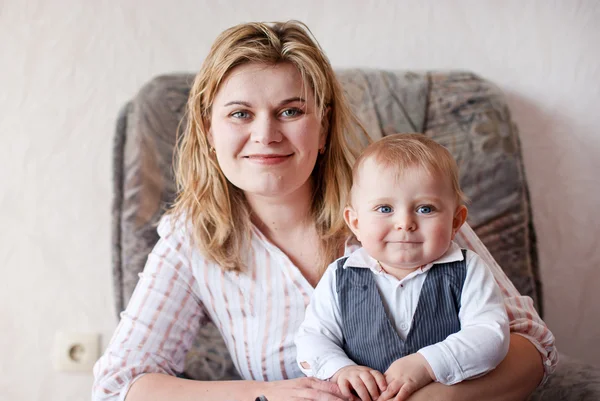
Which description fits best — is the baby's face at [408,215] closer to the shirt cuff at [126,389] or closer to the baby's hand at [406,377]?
the baby's hand at [406,377]

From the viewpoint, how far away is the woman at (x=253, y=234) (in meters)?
1.25

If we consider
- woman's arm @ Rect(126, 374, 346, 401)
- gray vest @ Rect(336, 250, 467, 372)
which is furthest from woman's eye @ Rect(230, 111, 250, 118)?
woman's arm @ Rect(126, 374, 346, 401)

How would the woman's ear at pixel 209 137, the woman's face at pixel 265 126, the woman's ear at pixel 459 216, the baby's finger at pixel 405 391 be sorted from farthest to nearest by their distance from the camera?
the woman's ear at pixel 209 137 → the woman's face at pixel 265 126 → the woman's ear at pixel 459 216 → the baby's finger at pixel 405 391

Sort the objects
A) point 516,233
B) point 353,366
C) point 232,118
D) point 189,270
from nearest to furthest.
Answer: point 353,366 < point 232,118 < point 189,270 < point 516,233

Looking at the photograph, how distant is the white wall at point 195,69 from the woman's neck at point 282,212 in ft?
2.08

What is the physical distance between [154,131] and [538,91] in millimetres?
1109

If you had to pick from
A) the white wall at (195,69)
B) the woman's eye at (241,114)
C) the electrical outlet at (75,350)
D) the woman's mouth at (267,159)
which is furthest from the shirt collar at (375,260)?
the electrical outlet at (75,350)

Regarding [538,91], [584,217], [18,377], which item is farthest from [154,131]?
[584,217]

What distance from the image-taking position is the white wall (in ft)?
6.11

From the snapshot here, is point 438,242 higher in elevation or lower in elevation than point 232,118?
lower

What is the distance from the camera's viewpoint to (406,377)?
1020 mm

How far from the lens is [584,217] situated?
1.90 m

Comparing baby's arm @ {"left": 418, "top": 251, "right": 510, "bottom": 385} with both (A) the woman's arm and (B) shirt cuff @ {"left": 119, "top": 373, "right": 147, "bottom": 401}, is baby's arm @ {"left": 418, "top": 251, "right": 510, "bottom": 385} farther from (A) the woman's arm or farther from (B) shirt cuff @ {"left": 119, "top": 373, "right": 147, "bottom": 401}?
(B) shirt cuff @ {"left": 119, "top": 373, "right": 147, "bottom": 401}

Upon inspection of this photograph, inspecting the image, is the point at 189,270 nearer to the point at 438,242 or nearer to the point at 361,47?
the point at 438,242
